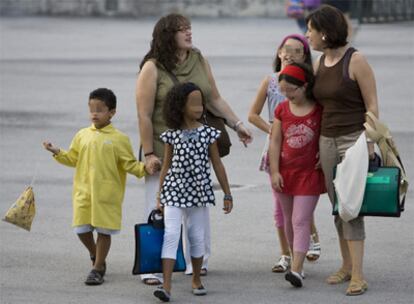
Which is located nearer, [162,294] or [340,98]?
[162,294]

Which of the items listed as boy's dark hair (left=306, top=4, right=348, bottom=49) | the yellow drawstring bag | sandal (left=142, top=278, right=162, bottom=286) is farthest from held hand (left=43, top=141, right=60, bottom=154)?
boy's dark hair (left=306, top=4, right=348, bottom=49)

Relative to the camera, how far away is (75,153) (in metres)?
8.28

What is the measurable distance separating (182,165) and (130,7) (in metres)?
31.9

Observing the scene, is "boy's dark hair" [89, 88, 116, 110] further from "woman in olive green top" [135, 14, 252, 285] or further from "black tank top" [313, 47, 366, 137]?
"black tank top" [313, 47, 366, 137]

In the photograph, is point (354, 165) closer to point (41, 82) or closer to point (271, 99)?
point (271, 99)

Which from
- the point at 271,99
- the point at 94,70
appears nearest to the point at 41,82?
the point at 94,70

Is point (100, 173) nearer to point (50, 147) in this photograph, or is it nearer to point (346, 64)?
point (50, 147)

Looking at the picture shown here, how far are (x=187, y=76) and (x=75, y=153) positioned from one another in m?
0.87

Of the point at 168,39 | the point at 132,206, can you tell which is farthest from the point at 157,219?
the point at 132,206

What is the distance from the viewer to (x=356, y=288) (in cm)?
781

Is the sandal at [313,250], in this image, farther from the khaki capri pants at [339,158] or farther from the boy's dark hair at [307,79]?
the boy's dark hair at [307,79]

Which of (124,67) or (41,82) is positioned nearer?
(41,82)

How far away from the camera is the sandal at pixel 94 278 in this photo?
26.7 feet

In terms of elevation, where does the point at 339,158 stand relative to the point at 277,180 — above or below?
above
